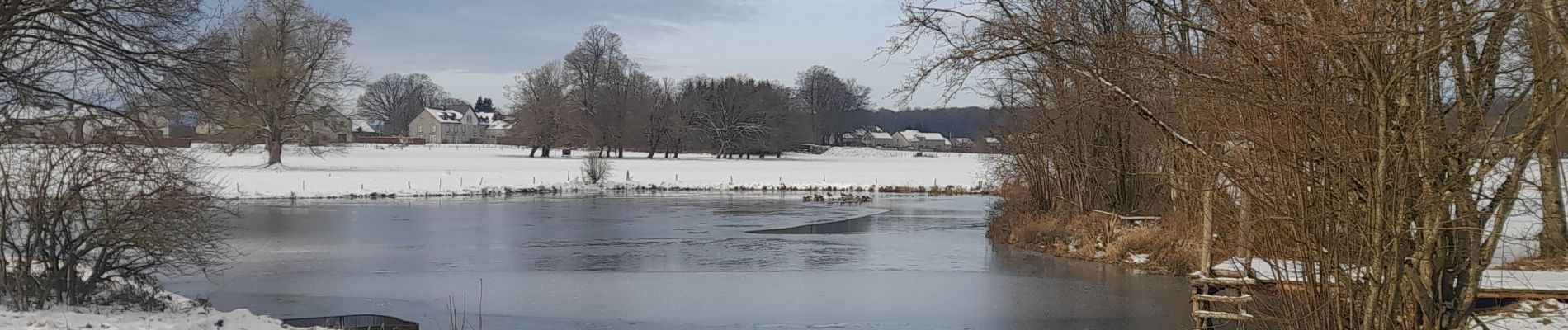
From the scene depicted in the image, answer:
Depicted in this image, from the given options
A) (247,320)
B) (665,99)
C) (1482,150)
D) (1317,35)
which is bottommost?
(247,320)

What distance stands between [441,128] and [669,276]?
109 meters

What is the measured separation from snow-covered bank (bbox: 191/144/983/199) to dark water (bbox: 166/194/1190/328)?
10.0 m

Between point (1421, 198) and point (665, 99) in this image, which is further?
point (665, 99)

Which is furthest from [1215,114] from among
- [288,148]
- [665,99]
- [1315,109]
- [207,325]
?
[665,99]

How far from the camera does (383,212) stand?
1089 inches

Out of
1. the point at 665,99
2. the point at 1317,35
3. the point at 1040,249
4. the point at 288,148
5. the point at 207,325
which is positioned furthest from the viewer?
the point at 665,99

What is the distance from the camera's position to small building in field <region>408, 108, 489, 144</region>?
118312 millimetres

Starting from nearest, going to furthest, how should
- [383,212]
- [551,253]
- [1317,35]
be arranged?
[1317,35] → [551,253] → [383,212]

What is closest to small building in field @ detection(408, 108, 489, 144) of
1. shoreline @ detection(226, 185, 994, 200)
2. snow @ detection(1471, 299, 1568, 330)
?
shoreline @ detection(226, 185, 994, 200)

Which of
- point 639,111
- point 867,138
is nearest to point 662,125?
point 639,111

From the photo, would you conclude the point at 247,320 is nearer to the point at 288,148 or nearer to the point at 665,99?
the point at 288,148

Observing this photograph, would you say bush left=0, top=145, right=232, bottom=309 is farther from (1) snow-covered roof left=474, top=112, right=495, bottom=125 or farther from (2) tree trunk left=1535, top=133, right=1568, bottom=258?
(1) snow-covered roof left=474, top=112, right=495, bottom=125

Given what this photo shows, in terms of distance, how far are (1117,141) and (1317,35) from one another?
1613 cm

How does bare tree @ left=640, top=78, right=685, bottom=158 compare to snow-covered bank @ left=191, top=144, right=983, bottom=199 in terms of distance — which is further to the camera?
bare tree @ left=640, top=78, right=685, bottom=158
